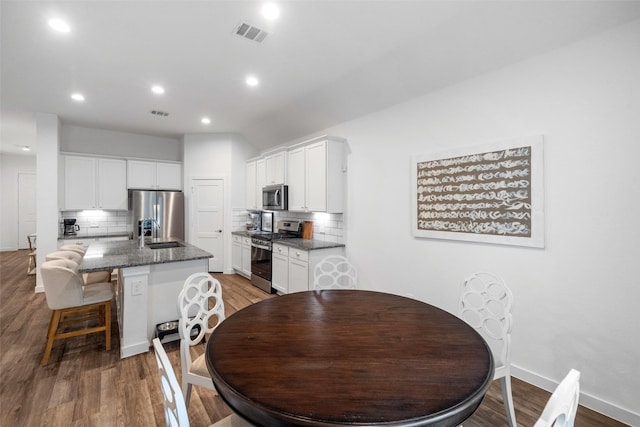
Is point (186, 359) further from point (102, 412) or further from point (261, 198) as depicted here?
point (261, 198)

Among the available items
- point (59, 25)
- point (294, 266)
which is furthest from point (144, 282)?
point (59, 25)

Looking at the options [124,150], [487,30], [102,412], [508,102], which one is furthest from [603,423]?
[124,150]

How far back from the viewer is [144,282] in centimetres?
272

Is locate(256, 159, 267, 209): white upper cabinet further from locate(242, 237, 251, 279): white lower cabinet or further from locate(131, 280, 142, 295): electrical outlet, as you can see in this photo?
locate(131, 280, 142, 295): electrical outlet

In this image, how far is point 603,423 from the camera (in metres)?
1.87

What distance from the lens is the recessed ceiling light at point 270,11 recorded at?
7.04 feet

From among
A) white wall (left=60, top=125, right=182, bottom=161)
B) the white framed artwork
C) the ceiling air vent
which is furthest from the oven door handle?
the ceiling air vent

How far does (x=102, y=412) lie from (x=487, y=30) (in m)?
3.99

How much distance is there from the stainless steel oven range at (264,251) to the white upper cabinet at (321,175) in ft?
2.17

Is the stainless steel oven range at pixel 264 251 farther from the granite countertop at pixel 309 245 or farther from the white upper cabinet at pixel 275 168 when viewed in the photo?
the white upper cabinet at pixel 275 168

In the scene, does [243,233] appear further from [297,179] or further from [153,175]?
[153,175]

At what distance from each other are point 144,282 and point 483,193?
3.29 m

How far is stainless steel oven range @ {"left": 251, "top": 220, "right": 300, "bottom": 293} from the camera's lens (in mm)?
4695

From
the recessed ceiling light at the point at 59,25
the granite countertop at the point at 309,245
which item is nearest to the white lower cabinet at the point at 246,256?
the granite countertop at the point at 309,245
